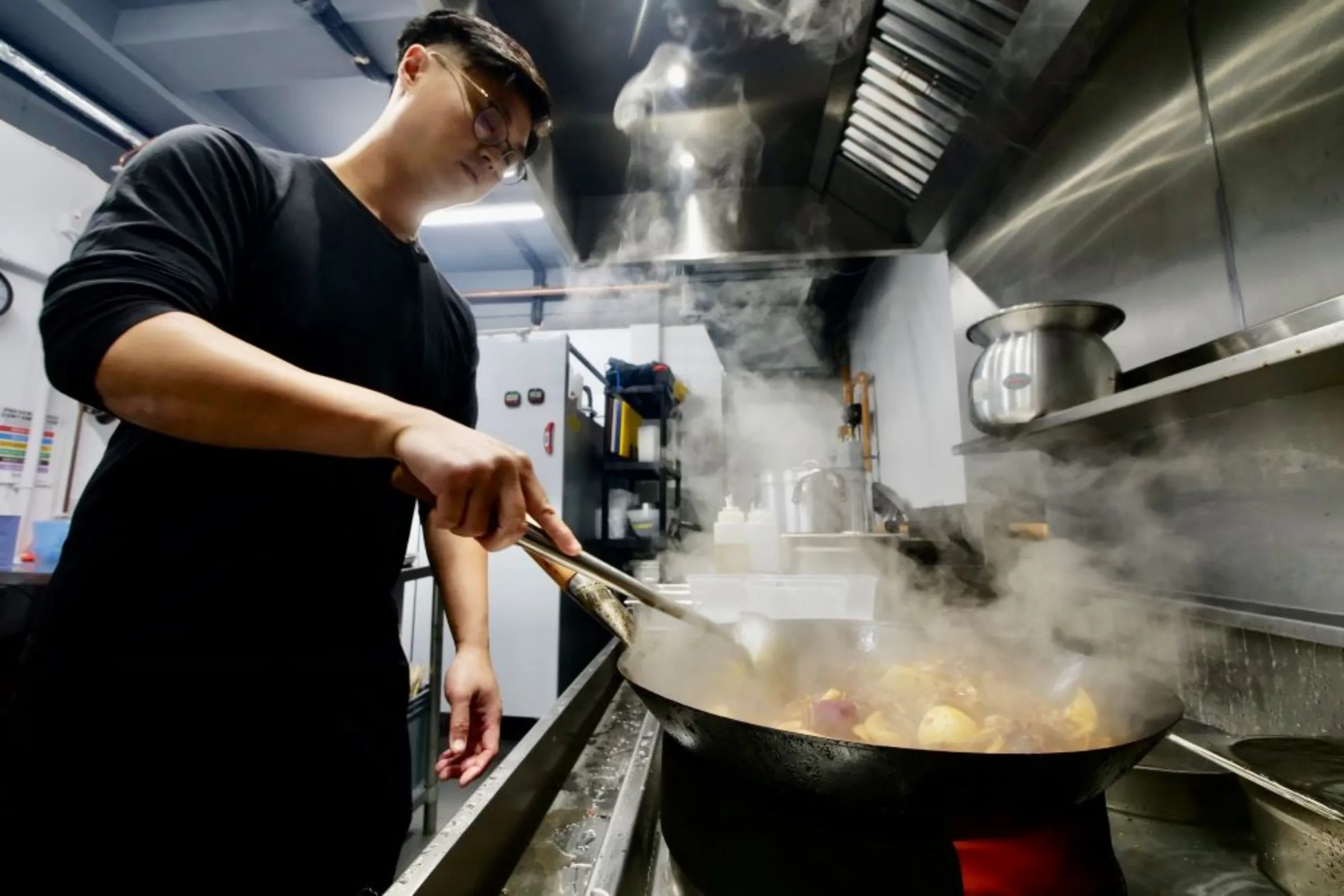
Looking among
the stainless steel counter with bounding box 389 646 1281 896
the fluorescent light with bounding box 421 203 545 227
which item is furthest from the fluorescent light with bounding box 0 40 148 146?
the stainless steel counter with bounding box 389 646 1281 896

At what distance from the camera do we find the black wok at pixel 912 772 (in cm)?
45

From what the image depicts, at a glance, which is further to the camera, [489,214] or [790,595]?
[489,214]

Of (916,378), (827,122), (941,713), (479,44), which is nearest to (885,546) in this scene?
(916,378)

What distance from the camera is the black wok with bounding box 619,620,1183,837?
45cm

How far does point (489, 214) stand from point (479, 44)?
3.61 meters

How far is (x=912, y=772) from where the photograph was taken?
1.50 ft

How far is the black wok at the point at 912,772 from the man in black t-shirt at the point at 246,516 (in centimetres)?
32

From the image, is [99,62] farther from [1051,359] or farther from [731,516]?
[1051,359]

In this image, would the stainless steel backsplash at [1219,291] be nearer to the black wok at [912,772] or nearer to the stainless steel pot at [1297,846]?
the stainless steel pot at [1297,846]

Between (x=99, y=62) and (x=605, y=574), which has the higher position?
(x=99, y=62)

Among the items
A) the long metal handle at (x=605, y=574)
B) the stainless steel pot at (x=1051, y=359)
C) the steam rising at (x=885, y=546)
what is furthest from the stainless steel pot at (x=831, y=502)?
the long metal handle at (x=605, y=574)

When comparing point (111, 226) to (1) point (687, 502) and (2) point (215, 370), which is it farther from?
(1) point (687, 502)

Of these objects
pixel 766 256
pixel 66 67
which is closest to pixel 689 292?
pixel 766 256

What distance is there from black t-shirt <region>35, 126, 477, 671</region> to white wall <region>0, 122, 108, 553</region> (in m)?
3.18
